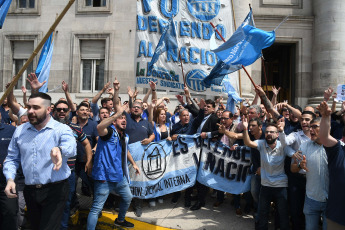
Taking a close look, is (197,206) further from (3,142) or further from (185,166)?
(3,142)

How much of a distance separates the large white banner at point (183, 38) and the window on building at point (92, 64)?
7323 mm

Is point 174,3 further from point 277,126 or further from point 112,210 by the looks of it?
point 112,210

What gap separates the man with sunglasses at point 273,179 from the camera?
4574mm

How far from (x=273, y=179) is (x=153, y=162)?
93.8 inches

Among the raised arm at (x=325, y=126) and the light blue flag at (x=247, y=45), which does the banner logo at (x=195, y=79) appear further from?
the raised arm at (x=325, y=126)

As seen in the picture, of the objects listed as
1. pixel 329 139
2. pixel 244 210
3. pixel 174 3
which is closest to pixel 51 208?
pixel 329 139

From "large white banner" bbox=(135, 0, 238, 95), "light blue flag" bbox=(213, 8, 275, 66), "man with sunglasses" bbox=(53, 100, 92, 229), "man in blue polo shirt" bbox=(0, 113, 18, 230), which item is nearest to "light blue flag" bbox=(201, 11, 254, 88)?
"light blue flag" bbox=(213, 8, 275, 66)

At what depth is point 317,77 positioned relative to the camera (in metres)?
13.5

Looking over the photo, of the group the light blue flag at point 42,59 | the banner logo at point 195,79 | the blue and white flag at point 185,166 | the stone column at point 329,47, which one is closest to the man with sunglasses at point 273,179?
the blue and white flag at point 185,166

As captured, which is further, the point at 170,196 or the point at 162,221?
the point at 170,196

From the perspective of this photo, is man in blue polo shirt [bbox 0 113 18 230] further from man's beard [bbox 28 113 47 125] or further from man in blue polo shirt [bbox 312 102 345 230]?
man in blue polo shirt [bbox 312 102 345 230]

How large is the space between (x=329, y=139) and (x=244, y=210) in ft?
10.1

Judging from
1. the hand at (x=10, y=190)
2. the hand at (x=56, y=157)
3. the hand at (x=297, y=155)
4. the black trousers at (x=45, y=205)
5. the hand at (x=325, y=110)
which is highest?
the hand at (x=325, y=110)

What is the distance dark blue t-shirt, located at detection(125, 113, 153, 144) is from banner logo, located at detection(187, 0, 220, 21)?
12.2ft
